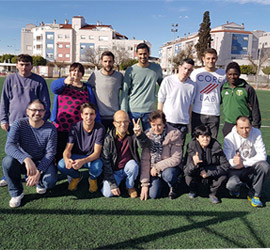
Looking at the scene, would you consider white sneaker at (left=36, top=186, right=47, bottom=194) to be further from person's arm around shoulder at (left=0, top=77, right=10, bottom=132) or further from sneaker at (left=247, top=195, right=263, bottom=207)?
sneaker at (left=247, top=195, right=263, bottom=207)

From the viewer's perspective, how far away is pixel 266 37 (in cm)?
7406

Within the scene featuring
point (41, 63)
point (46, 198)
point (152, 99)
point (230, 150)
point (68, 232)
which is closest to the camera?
point (68, 232)

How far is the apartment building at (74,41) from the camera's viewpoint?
258 ft

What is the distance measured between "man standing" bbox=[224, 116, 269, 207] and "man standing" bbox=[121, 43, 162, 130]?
1348 millimetres

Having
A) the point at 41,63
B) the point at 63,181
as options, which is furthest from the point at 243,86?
the point at 41,63

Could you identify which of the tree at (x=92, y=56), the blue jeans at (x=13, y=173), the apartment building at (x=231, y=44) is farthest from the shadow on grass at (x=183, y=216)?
the tree at (x=92, y=56)

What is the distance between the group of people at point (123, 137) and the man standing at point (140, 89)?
16mm

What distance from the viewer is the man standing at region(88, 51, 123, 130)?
420 centimetres

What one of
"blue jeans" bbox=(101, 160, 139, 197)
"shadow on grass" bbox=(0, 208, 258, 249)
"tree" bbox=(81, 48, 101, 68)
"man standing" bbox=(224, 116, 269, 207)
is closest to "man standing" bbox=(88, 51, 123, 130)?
"blue jeans" bbox=(101, 160, 139, 197)

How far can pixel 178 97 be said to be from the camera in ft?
13.9

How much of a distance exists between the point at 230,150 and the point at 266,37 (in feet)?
269

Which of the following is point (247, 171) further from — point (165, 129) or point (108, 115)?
point (108, 115)

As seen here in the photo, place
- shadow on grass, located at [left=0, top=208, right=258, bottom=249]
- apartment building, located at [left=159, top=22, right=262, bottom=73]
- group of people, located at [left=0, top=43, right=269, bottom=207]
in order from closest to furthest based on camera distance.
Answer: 1. shadow on grass, located at [left=0, top=208, right=258, bottom=249]
2. group of people, located at [left=0, top=43, right=269, bottom=207]
3. apartment building, located at [left=159, top=22, right=262, bottom=73]

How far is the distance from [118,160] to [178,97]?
1373 millimetres
